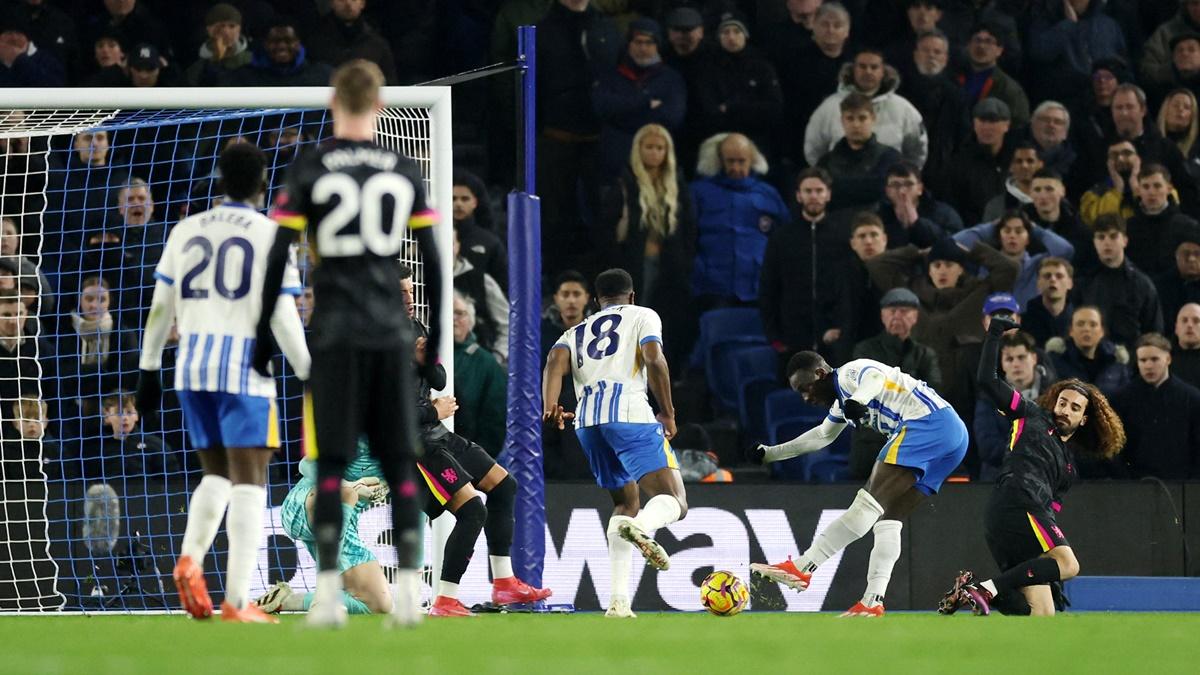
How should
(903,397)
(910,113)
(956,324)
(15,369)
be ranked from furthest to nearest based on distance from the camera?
(910,113), (956,324), (15,369), (903,397)

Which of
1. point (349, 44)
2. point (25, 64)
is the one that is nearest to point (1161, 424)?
point (349, 44)

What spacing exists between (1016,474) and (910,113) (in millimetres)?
4536

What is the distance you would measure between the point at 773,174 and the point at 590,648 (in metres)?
9.05

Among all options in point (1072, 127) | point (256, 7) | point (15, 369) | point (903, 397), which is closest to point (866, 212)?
point (1072, 127)

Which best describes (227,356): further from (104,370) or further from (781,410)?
(781,410)

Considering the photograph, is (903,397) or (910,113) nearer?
(903,397)

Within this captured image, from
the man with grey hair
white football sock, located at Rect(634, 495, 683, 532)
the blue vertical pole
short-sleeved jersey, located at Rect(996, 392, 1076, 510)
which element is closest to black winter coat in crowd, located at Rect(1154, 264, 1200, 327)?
the man with grey hair

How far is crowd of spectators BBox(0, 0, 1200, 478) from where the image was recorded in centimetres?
1309

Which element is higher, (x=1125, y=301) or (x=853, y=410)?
(x=1125, y=301)

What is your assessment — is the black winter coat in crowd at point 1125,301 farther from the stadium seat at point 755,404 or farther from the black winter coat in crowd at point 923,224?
the stadium seat at point 755,404

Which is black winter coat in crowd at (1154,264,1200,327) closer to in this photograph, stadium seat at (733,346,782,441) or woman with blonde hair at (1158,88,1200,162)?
woman with blonde hair at (1158,88,1200,162)

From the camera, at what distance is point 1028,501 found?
10.7 m

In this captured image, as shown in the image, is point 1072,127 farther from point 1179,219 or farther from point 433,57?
point 433,57

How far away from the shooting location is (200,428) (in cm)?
733
